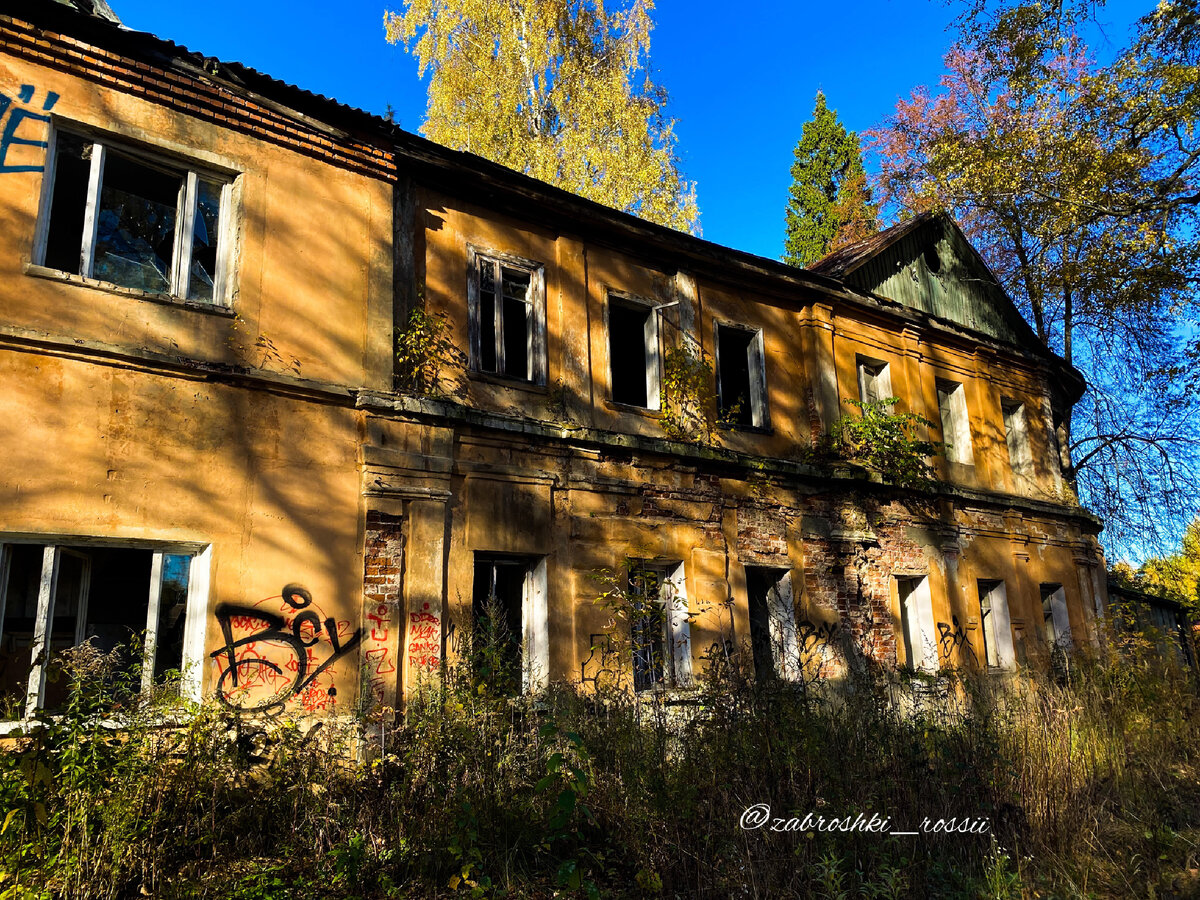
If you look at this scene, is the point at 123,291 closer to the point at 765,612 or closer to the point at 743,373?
the point at 743,373

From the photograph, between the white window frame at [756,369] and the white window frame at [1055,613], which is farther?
the white window frame at [1055,613]

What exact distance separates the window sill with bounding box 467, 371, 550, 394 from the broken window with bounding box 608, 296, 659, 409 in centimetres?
148

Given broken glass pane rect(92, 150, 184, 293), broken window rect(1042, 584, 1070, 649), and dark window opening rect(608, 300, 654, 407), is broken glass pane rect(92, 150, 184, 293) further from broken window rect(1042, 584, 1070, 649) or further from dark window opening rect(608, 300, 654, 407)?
broken window rect(1042, 584, 1070, 649)

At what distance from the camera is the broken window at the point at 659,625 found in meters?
9.48

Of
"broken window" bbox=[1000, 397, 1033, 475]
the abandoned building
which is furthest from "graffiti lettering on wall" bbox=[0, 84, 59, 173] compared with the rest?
"broken window" bbox=[1000, 397, 1033, 475]

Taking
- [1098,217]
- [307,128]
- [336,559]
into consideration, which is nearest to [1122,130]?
[1098,217]

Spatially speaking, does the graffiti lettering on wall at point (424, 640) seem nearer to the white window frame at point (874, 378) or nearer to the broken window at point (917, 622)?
the broken window at point (917, 622)

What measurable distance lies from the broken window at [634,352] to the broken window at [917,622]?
5211mm

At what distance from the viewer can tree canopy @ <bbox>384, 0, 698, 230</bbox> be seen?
19.1 m

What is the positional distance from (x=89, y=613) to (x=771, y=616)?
8030mm

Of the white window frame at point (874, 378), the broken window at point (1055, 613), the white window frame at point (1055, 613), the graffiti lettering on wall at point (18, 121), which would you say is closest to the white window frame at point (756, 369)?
the white window frame at point (874, 378)

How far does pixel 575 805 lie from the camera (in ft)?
16.8

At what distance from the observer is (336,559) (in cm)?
762

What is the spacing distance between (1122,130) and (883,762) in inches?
496
